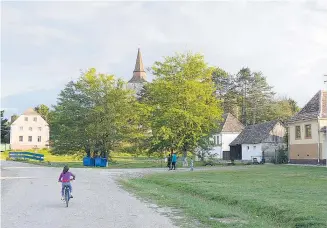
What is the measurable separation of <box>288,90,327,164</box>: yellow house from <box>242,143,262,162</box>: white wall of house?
345 inches

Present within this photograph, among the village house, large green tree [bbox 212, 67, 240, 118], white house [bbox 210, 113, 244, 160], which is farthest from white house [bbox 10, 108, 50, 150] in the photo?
the village house

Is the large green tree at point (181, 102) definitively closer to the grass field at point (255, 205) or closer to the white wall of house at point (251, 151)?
the white wall of house at point (251, 151)

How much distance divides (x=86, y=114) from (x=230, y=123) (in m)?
26.4

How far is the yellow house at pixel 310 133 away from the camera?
133 ft

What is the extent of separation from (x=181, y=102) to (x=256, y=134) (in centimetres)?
1324

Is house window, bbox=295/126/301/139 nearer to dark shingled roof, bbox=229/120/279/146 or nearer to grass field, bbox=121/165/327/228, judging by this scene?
dark shingled roof, bbox=229/120/279/146

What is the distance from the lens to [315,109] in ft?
139

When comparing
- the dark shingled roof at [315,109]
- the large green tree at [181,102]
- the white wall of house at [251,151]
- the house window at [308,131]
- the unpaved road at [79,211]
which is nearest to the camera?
the unpaved road at [79,211]

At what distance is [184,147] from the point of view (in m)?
49.4

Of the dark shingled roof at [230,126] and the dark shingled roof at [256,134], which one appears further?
the dark shingled roof at [230,126]

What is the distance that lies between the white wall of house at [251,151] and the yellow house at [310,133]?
28.7ft

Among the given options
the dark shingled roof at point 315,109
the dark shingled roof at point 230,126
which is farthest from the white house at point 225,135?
the dark shingled roof at point 315,109

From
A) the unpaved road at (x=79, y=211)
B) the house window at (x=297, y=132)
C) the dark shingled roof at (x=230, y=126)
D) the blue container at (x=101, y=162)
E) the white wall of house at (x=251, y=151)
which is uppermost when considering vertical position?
the dark shingled roof at (x=230, y=126)

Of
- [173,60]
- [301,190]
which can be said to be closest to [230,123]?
[173,60]
